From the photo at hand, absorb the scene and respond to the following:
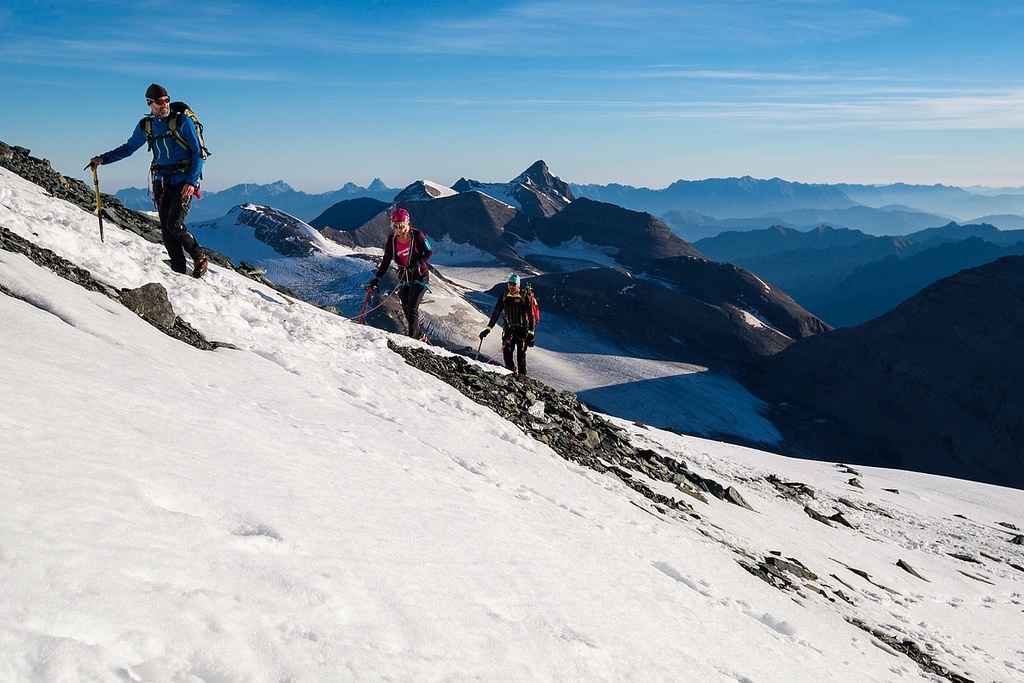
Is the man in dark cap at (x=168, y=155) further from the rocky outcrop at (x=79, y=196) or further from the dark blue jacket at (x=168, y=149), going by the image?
the rocky outcrop at (x=79, y=196)

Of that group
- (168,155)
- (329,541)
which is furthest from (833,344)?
(329,541)

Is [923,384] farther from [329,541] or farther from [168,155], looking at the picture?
[329,541]

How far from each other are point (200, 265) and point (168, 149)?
265 centimetres

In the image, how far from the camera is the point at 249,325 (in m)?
12.1

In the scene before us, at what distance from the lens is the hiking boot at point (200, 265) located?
13.8m

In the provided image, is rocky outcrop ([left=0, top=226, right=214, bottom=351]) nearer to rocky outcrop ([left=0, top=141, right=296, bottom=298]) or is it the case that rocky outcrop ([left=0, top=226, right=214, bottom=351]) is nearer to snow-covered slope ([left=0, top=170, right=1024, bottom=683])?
snow-covered slope ([left=0, top=170, right=1024, bottom=683])

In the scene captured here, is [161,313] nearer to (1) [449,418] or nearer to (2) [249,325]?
(2) [249,325]

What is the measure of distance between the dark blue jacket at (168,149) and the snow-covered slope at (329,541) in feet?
6.01

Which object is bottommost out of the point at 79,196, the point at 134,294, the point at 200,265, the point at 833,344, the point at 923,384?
the point at 923,384

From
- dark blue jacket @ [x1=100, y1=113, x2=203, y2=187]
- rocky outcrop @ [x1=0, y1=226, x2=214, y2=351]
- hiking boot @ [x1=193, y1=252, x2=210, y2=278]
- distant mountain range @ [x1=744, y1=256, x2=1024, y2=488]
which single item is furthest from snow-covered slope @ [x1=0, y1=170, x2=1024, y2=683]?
distant mountain range @ [x1=744, y1=256, x2=1024, y2=488]

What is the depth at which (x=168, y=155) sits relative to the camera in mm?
12250

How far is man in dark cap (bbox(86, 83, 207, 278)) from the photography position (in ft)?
39.1

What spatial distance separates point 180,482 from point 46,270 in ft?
23.2

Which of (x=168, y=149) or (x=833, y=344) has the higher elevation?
(x=168, y=149)
